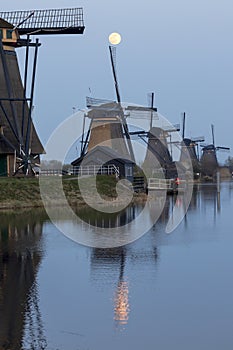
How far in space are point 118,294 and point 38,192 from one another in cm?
2197

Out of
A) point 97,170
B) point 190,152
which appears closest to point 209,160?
point 190,152

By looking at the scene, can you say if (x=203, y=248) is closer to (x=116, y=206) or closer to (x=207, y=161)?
(x=116, y=206)

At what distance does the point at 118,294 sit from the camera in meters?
10.5

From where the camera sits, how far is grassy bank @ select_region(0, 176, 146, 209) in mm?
30344

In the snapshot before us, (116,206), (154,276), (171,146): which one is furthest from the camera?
(171,146)

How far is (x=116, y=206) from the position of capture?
32469 millimetres

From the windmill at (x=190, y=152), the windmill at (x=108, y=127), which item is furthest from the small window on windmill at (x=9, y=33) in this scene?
the windmill at (x=190, y=152)

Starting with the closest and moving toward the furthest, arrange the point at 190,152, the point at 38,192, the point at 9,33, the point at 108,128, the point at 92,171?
the point at 38,192 → the point at 9,33 → the point at 92,171 → the point at 108,128 → the point at 190,152

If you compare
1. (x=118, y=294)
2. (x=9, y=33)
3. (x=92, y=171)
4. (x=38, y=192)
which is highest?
(x=9, y=33)

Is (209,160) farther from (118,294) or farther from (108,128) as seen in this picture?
(118,294)

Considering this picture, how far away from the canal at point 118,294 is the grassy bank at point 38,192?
38.1 feet

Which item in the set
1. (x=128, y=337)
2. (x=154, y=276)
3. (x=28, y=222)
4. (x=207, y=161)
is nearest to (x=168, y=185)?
(x=28, y=222)

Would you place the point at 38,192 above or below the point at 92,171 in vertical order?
below

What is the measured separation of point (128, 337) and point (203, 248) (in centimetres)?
839
